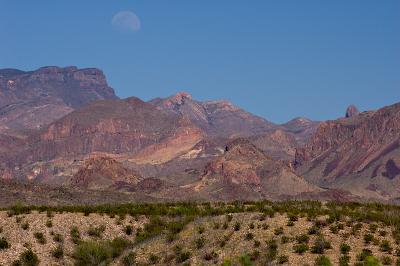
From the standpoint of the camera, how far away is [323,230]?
47.3 meters

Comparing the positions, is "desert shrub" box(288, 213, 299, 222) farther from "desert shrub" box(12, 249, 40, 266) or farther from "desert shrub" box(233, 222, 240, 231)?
"desert shrub" box(12, 249, 40, 266)

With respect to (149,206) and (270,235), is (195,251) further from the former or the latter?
(149,206)

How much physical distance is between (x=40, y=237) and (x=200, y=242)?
1313 centimetres

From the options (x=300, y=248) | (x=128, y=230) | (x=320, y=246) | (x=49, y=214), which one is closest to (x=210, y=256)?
(x=300, y=248)

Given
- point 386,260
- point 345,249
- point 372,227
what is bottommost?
point 386,260

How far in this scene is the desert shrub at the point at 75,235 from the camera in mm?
55906

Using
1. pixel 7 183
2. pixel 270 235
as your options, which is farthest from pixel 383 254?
pixel 7 183

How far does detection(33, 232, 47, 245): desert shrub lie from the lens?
2143 inches

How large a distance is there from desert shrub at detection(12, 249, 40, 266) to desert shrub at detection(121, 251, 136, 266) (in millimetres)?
6403

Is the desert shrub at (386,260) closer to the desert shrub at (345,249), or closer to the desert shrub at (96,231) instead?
the desert shrub at (345,249)

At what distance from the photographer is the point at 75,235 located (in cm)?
5656

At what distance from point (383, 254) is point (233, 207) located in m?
21.9

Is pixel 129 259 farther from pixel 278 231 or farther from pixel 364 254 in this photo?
pixel 364 254

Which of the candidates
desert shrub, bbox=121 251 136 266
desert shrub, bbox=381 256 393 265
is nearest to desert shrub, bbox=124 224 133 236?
desert shrub, bbox=121 251 136 266
